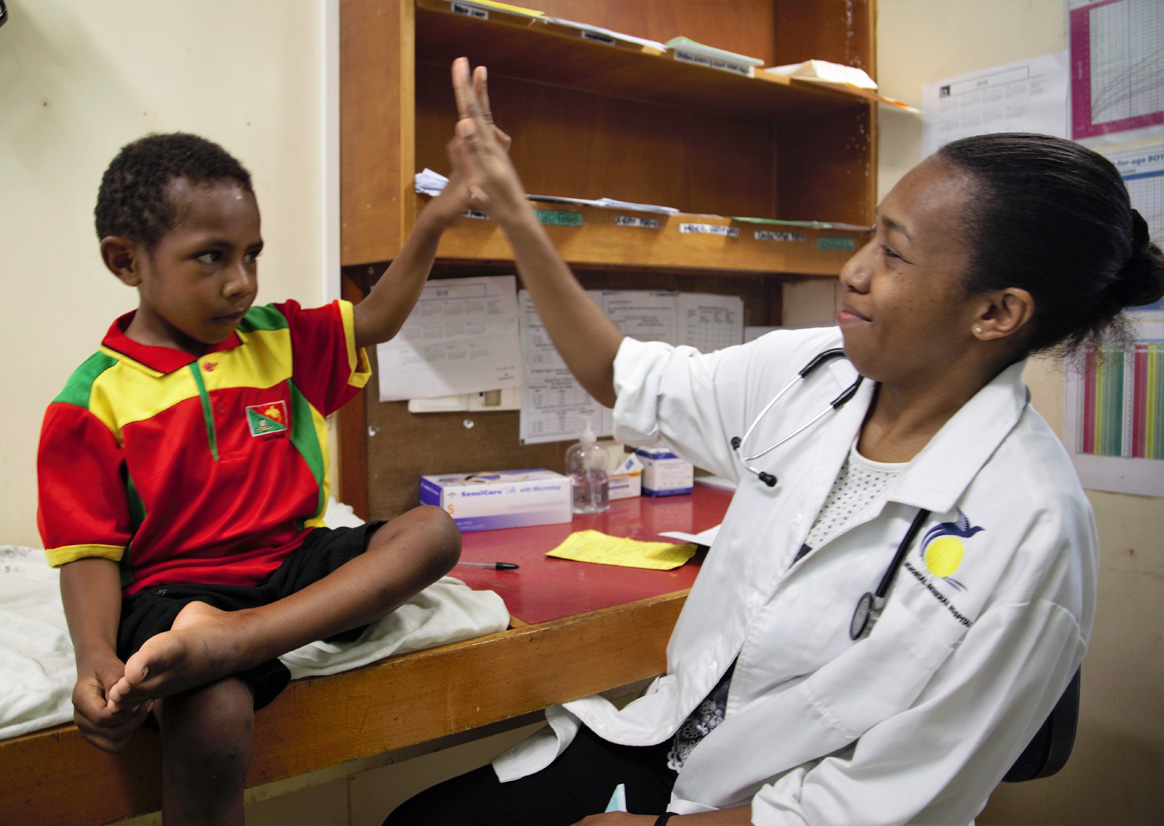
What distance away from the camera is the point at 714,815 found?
868 millimetres

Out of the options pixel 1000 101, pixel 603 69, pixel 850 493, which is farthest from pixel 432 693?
pixel 1000 101

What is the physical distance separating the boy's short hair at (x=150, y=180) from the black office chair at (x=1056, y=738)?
3.77 feet

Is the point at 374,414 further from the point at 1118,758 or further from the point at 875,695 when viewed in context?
the point at 1118,758

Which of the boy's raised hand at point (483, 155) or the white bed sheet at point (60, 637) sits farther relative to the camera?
the boy's raised hand at point (483, 155)

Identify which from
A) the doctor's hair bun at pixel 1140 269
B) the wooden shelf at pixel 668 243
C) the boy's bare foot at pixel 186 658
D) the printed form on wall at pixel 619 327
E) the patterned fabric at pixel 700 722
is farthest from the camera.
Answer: the printed form on wall at pixel 619 327

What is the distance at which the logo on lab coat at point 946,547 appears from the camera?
2.69 ft

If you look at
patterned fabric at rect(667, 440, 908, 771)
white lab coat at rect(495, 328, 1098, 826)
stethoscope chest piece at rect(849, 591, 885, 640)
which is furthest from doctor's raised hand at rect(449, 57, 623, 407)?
stethoscope chest piece at rect(849, 591, 885, 640)

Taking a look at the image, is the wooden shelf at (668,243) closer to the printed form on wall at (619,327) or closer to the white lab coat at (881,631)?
the printed form on wall at (619,327)

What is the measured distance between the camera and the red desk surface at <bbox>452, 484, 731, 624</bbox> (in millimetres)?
1211

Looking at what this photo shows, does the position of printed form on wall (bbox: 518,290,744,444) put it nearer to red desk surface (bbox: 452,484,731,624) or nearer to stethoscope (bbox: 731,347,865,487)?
red desk surface (bbox: 452,484,731,624)

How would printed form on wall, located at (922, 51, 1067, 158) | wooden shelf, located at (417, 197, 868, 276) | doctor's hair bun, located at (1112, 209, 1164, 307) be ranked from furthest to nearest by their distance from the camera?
printed form on wall, located at (922, 51, 1067, 158) → wooden shelf, located at (417, 197, 868, 276) → doctor's hair bun, located at (1112, 209, 1164, 307)

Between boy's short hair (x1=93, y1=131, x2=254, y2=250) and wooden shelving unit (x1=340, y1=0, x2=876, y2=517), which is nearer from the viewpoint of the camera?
boy's short hair (x1=93, y1=131, x2=254, y2=250)

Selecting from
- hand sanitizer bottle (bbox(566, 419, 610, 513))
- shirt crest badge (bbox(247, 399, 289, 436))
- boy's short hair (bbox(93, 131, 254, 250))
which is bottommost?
hand sanitizer bottle (bbox(566, 419, 610, 513))

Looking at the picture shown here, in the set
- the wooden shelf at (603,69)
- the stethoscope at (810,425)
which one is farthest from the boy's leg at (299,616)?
the wooden shelf at (603,69)
